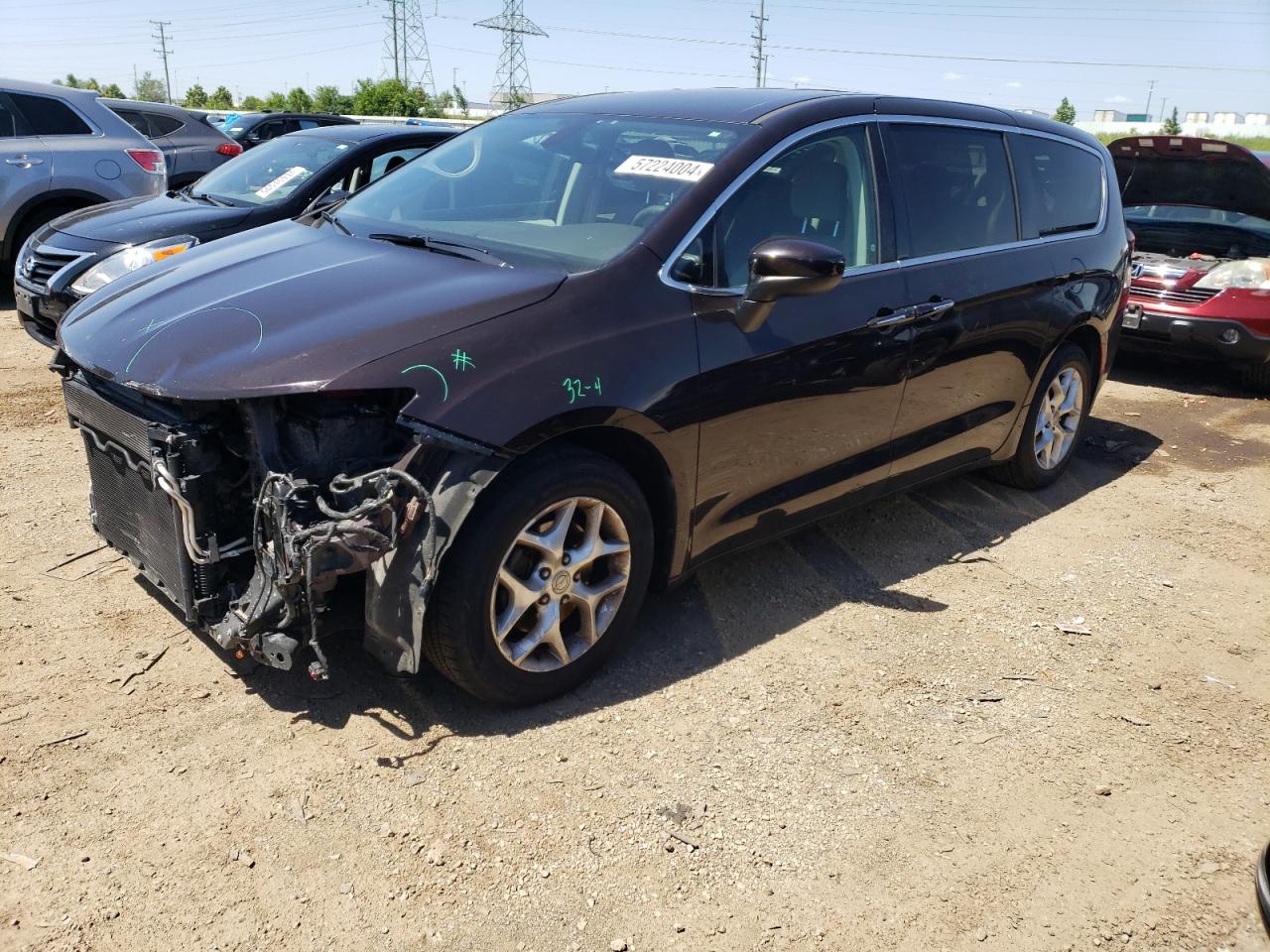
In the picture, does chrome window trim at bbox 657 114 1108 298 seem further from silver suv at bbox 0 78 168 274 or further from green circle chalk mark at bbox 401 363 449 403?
silver suv at bbox 0 78 168 274

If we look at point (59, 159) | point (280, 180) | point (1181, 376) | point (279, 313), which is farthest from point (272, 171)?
point (1181, 376)

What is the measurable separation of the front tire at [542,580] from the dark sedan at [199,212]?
11.3 ft

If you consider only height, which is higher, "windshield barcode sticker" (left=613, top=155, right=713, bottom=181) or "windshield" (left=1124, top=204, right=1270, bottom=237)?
"windshield barcode sticker" (left=613, top=155, right=713, bottom=181)

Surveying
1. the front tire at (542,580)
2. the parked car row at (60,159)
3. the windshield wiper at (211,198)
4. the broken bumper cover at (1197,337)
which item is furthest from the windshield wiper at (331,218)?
the broken bumper cover at (1197,337)

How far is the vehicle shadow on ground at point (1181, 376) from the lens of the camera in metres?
8.19

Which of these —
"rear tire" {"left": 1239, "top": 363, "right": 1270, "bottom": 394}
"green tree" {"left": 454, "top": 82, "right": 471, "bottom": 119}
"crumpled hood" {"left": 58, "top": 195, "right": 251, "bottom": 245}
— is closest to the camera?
"crumpled hood" {"left": 58, "top": 195, "right": 251, "bottom": 245}

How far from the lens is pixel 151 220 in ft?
21.8

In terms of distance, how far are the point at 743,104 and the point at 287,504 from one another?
7.41ft

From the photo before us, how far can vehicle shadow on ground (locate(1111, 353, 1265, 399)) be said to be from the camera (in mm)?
8188

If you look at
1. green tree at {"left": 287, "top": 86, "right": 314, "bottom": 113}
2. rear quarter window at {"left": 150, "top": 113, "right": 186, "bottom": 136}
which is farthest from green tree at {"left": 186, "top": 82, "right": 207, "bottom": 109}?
rear quarter window at {"left": 150, "top": 113, "right": 186, "bottom": 136}

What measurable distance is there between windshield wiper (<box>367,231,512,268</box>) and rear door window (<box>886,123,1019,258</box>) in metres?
1.64

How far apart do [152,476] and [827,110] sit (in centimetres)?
264

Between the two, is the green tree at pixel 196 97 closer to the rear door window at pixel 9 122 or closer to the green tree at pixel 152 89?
the green tree at pixel 152 89

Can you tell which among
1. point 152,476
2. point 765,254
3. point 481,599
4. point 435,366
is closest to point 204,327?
point 152,476
